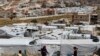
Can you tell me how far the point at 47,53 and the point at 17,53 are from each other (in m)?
1.00

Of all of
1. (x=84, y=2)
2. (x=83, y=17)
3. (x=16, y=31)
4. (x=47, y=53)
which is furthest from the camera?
(x=84, y=2)

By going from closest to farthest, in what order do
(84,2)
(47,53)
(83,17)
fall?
(47,53)
(83,17)
(84,2)

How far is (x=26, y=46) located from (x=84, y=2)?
69.4 meters

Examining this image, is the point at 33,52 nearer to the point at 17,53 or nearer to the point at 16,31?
the point at 17,53

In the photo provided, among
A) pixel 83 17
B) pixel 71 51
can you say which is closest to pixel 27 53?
pixel 71 51

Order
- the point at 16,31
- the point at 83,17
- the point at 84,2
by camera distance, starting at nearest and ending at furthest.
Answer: the point at 16,31 < the point at 83,17 < the point at 84,2

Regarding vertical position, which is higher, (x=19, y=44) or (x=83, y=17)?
(x=19, y=44)

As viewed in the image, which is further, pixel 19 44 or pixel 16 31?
pixel 16 31

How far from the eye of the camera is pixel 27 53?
11180 mm

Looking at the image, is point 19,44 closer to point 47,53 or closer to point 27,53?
point 27,53

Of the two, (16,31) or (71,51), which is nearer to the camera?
(71,51)

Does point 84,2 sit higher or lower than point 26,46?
lower

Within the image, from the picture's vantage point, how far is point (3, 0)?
268ft

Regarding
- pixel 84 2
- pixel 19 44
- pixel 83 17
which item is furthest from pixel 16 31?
pixel 84 2
